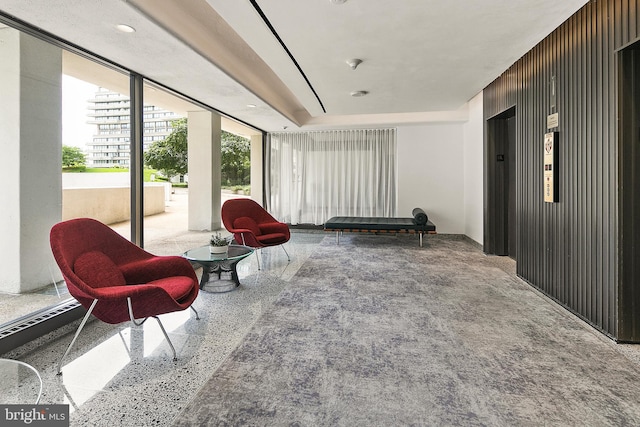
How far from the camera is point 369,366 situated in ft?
6.66

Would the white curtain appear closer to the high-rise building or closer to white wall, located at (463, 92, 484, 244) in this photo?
white wall, located at (463, 92, 484, 244)

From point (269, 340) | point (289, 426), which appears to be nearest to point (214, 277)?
point (269, 340)

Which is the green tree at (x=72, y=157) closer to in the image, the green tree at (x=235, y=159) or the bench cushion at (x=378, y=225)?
the green tree at (x=235, y=159)

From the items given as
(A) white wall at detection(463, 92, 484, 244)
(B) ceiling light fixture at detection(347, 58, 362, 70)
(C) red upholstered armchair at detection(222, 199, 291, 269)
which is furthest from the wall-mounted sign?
(C) red upholstered armchair at detection(222, 199, 291, 269)

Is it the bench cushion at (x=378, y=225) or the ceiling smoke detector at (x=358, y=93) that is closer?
the ceiling smoke detector at (x=358, y=93)

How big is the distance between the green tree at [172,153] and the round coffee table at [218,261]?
127 centimetres

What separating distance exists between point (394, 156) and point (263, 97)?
3.60 meters

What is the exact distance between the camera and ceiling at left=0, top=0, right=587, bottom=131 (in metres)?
2.50

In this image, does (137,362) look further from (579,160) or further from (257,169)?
(257,169)

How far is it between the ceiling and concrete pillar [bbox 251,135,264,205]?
2.80m

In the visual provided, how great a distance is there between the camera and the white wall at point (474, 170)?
562 centimetres

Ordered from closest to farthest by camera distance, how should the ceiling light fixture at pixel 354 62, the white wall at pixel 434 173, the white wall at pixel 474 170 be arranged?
the ceiling light fixture at pixel 354 62
the white wall at pixel 474 170
the white wall at pixel 434 173

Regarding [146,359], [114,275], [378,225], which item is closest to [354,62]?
[378,225]

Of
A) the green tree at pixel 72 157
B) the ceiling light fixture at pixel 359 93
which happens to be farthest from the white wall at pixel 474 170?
the green tree at pixel 72 157
